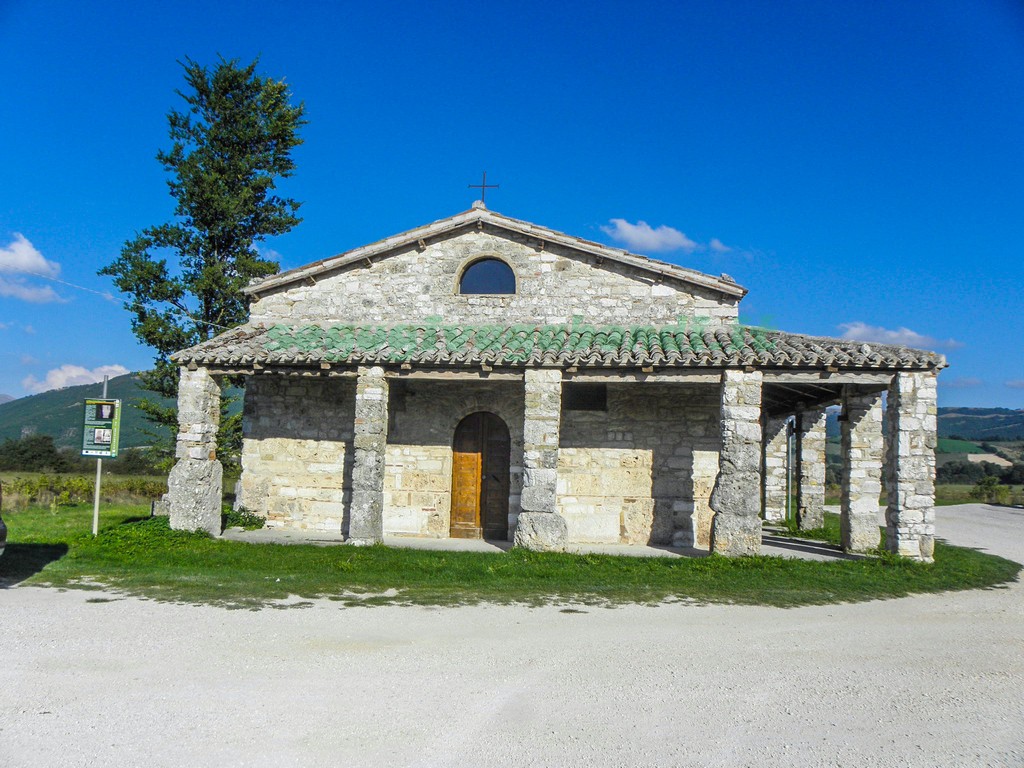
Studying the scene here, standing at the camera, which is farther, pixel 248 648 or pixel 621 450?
pixel 621 450

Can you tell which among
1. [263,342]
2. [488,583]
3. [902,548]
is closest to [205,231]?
[263,342]

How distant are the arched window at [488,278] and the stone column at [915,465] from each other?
7.19m

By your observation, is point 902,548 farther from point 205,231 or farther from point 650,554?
point 205,231

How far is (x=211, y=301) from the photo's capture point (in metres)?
19.9

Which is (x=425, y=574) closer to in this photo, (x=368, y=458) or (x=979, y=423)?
(x=368, y=458)

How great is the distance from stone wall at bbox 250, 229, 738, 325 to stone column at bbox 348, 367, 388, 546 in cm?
237

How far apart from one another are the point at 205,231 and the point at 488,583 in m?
15.0

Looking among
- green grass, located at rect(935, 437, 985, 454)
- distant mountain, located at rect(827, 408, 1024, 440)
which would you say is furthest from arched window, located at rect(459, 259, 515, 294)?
distant mountain, located at rect(827, 408, 1024, 440)

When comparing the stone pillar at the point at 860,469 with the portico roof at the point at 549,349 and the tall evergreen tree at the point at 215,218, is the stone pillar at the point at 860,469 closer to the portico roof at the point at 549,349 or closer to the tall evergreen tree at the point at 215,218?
the portico roof at the point at 549,349

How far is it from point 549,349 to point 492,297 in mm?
2538

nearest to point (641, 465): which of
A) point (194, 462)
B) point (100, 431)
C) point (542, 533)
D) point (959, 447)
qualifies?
point (542, 533)

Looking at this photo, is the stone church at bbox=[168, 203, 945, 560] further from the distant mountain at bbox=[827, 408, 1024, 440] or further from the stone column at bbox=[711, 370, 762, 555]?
the distant mountain at bbox=[827, 408, 1024, 440]

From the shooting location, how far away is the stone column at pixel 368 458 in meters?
12.0

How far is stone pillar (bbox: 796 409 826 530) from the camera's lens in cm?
1661
